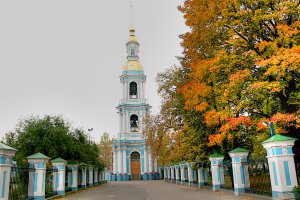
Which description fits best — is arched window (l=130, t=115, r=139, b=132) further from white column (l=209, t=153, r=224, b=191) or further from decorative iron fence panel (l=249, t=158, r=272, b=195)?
decorative iron fence panel (l=249, t=158, r=272, b=195)

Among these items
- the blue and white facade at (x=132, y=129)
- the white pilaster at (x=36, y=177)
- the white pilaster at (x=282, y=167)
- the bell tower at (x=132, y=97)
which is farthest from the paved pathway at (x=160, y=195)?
the bell tower at (x=132, y=97)

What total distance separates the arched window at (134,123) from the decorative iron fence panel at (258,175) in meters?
36.4

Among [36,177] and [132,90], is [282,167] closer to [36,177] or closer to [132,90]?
[36,177]

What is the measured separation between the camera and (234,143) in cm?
1638

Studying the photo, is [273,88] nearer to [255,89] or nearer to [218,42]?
[255,89]

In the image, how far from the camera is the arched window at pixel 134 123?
50.8 m

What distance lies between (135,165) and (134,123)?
7.23m

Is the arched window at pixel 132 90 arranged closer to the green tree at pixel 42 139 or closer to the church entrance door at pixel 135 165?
the church entrance door at pixel 135 165

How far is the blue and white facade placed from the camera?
47719 mm

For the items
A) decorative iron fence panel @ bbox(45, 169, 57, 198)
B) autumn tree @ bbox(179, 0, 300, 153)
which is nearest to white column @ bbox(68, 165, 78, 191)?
decorative iron fence panel @ bbox(45, 169, 57, 198)

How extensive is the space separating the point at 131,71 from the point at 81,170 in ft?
102

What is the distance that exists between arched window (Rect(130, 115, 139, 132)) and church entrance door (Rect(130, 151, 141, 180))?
158 inches

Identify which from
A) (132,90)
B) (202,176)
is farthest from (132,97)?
(202,176)

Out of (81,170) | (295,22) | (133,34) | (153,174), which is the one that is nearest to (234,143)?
(295,22)
